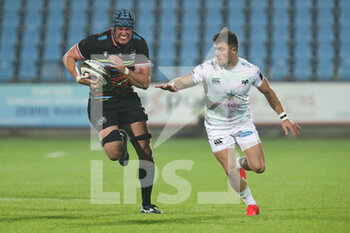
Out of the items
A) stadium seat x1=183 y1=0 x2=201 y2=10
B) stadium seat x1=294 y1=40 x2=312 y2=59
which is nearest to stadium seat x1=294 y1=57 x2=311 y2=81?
stadium seat x1=294 y1=40 x2=312 y2=59

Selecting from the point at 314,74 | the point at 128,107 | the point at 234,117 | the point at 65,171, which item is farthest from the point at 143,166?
the point at 314,74

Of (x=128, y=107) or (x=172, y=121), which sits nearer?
(x=128, y=107)

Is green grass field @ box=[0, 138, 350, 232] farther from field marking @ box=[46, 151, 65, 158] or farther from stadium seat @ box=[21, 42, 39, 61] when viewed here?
stadium seat @ box=[21, 42, 39, 61]

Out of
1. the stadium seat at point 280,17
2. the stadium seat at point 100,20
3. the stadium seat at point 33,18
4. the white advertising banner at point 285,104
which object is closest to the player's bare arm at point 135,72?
the white advertising banner at point 285,104

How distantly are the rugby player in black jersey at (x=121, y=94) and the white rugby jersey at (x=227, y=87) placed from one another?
73cm

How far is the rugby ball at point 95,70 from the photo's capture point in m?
7.29

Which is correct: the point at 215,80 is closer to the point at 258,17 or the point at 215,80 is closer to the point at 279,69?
the point at 279,69

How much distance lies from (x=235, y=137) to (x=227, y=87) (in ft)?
2.04

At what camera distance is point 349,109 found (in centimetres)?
2316

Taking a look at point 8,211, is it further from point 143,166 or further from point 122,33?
point 122,33

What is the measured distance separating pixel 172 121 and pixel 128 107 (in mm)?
15678

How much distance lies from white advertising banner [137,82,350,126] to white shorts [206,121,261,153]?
1525cm

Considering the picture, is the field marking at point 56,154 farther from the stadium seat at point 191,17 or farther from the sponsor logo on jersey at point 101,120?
the stadium seat at point 191,17

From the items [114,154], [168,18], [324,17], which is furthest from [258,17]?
[114,154]
